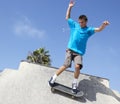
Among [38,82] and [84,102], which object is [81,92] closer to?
[84,102]

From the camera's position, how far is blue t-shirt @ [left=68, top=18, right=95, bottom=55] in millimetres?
7125

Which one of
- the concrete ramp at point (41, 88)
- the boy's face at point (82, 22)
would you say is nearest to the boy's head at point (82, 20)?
the boy's face at point (82, 22)

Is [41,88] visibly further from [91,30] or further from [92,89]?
[91,30]

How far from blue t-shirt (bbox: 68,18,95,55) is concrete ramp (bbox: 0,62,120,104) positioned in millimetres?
1020

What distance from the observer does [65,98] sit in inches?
262

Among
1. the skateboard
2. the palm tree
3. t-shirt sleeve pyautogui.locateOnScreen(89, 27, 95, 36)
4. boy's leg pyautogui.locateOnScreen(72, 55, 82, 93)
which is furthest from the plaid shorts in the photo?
the palm tree

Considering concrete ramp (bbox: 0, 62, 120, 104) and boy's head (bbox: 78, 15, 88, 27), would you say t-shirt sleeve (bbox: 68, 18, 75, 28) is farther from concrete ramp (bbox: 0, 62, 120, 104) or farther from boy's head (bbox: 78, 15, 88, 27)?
concrete ramp (bbox: 0, 62, 120, 104)

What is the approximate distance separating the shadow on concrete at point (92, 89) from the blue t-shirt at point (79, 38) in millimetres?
1006

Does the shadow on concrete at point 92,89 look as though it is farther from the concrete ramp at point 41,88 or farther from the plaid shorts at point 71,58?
the plaid shorts at point 71,58

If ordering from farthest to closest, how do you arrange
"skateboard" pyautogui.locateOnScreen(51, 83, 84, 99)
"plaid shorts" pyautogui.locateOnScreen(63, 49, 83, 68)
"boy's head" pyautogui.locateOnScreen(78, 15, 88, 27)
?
"boy's head" pyautogui.locateOnScreen(78, 15, 88, 27) → "plaid shorts" pyautogui.locateOnScreen(63, 49, 83, 68) → "skateboard" pyautogui.locateOnScreen(51, 83, 84, 99)

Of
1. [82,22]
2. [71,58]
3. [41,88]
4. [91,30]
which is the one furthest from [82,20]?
[41,88]

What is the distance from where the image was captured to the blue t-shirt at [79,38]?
23.4ft

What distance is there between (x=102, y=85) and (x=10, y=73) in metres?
2.77

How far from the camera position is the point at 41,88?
680 cm
